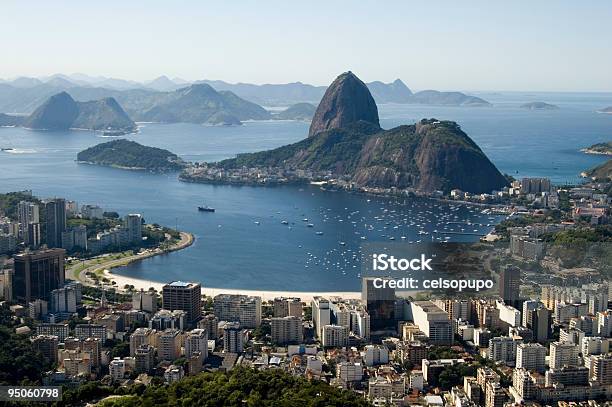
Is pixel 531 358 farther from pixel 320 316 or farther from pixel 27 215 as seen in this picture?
pixel 27 215

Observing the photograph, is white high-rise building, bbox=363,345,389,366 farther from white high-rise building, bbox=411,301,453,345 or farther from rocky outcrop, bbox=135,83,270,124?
rocky outcrop, bbox=135,83,270,124

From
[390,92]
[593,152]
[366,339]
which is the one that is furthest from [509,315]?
[390,92]

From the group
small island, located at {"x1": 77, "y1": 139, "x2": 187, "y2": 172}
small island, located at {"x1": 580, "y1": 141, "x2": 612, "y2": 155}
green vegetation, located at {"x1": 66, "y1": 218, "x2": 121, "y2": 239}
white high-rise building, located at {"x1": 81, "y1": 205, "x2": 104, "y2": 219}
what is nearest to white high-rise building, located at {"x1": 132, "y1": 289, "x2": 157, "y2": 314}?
green vegetation, located at {"x1": 66, "y1": 218, "x2": 121, "y2": 239}

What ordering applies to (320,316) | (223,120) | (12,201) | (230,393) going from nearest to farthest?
(230,393) < (320,316) < (12,201) < (223,120)

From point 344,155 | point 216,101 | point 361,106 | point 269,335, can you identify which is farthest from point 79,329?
point 216,101

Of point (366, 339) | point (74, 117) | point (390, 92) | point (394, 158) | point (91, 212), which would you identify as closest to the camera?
point (366, 339)

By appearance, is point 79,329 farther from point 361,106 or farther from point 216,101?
point 216,101

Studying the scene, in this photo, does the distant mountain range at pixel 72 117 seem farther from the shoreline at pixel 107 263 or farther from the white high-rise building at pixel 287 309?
the white high-rise building at pixel 287 309
